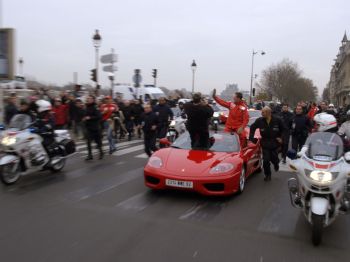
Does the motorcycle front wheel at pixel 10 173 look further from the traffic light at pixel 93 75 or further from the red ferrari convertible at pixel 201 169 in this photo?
the traffic light at pixel 93 75

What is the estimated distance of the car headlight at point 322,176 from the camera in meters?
5.24

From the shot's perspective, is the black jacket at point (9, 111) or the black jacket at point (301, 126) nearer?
the black jacket at point (301, 126)

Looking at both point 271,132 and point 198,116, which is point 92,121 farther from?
point 271,132

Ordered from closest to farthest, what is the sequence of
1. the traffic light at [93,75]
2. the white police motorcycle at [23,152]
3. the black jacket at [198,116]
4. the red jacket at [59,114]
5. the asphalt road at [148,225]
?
the asphalt road at [148,225]
the white police motorcycle at [23,152]
the black jacket at [198,116]
the red jacket at [59,114]
the traffic light at [93,75]

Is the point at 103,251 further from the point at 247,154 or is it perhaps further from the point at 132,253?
the point at 247,154

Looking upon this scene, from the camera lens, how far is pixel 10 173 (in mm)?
8234

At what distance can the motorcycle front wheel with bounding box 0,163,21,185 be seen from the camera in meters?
8.03

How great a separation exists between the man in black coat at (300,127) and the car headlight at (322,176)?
280 inches

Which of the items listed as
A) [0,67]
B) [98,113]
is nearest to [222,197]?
[98,113]

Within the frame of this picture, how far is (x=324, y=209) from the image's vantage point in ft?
16.8

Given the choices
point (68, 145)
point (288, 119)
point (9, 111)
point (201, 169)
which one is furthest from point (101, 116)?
point (288, 119)

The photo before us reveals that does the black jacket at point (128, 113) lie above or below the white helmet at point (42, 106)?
below

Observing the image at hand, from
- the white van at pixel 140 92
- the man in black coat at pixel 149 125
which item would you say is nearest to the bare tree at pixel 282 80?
the white van at pixel 140 92

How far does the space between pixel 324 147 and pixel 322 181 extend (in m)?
0.70
